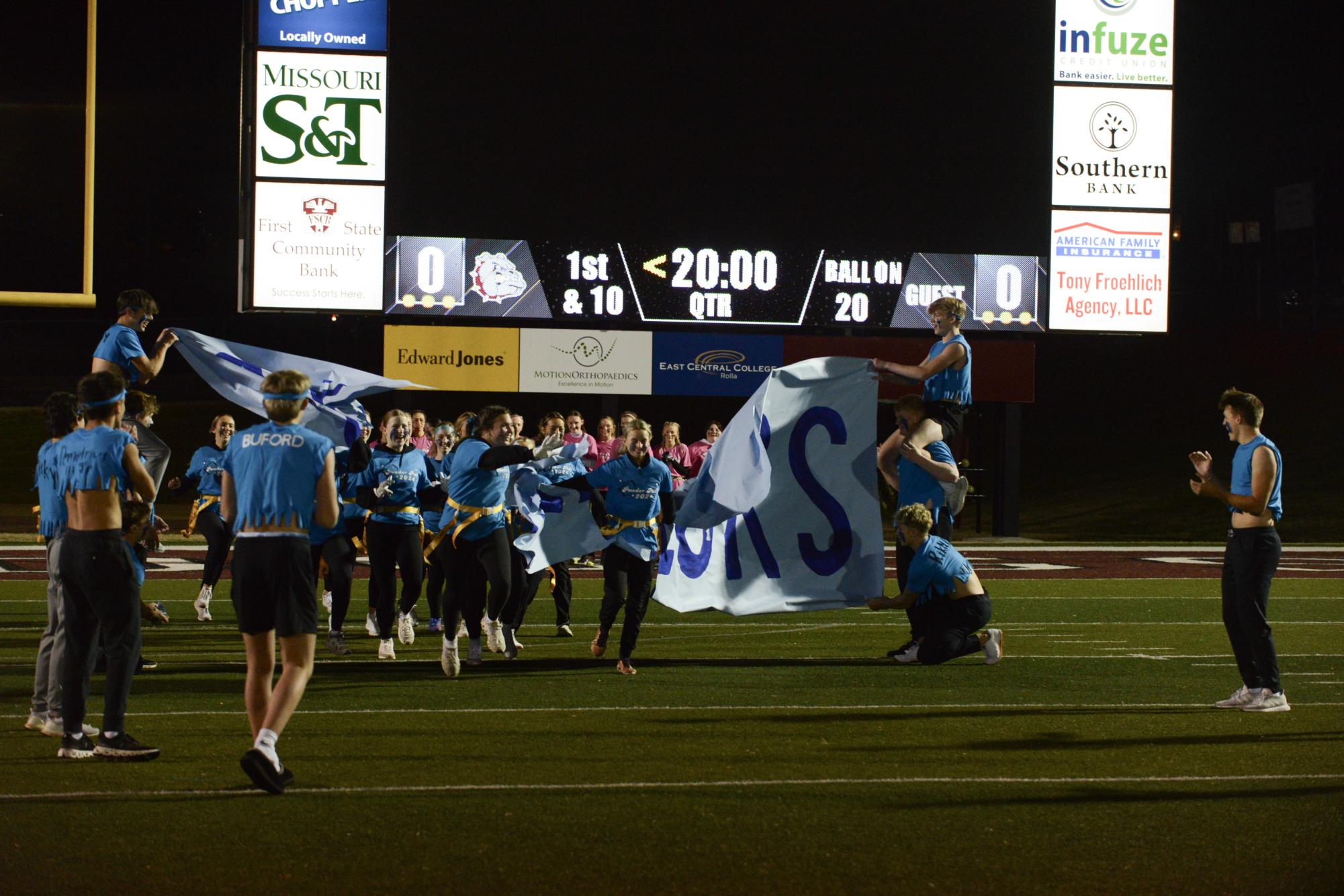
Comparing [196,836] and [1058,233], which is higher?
[1058,233]

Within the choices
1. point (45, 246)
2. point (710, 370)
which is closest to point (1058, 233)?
point (710, 370)

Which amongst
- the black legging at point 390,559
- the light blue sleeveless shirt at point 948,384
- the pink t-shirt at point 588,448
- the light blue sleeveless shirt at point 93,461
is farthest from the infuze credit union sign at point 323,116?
the light blue sleeveless shirt at point 93,461

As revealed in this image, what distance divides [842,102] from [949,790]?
2127cm

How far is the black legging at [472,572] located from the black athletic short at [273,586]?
12.6 ft

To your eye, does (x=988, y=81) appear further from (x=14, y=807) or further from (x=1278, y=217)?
(x=1278, y=217)

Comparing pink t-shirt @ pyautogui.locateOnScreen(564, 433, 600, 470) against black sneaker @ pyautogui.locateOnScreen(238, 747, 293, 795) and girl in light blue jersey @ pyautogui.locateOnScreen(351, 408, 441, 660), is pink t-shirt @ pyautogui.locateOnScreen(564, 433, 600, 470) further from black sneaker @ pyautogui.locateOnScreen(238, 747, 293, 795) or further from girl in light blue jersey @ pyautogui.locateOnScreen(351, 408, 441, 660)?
black sneaker @ pyautogui.locateOnScreen(238, 747, 293, 795)

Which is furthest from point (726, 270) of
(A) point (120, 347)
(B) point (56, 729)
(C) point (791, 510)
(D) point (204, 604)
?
(B) point (56, 729)

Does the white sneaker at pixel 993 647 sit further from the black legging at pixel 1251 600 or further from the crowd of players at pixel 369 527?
the black legging at pixel 1251 600

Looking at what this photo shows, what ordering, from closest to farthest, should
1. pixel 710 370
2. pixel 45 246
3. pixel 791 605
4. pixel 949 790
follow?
pixel 949 790
pixel 45 246
pixel 791 605
pixel 710 370

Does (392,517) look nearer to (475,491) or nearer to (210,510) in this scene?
(475,491)

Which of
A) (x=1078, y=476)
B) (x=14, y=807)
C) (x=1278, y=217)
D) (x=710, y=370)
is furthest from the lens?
(x=1278, y=217)

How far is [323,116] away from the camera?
24.6 m

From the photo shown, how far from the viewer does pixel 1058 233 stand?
26.4 m

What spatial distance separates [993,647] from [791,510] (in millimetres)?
2090
